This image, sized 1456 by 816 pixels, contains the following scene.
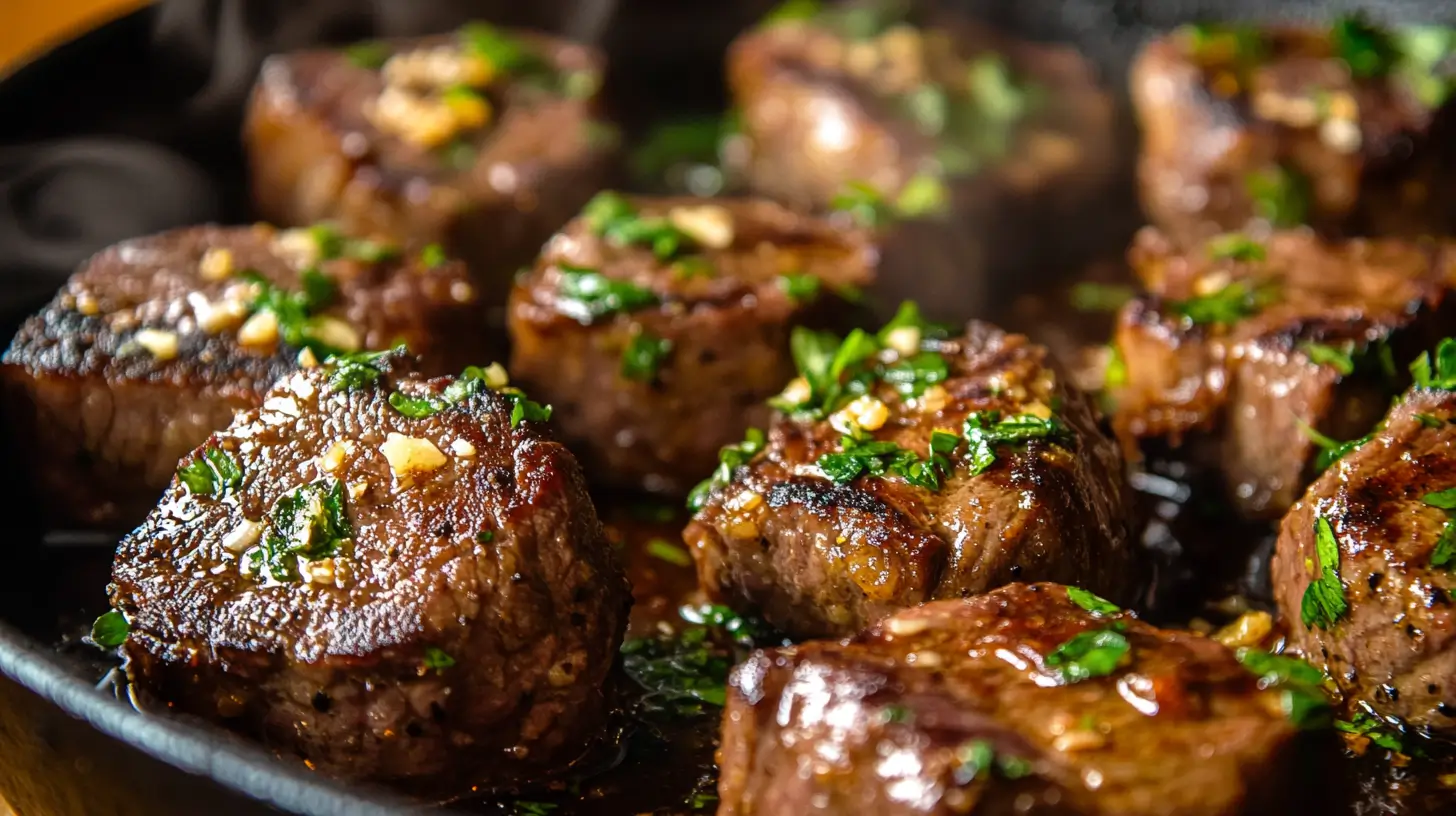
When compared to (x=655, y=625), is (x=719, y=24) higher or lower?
higher

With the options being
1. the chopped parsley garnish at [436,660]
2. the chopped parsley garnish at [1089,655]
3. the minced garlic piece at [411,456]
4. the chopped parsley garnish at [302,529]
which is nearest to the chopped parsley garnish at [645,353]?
the minced garlic piece at [411,456]

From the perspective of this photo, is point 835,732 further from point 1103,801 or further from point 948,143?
point 948,143

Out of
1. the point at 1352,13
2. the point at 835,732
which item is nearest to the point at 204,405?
the point at 835,732

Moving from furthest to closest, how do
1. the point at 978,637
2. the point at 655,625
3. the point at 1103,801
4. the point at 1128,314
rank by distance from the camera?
1. the point at 1128,314
2. the point at 655,625
3. the point at 978,637
4. the point at 1103,801

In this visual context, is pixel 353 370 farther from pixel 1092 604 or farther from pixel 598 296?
pixel 1092 604

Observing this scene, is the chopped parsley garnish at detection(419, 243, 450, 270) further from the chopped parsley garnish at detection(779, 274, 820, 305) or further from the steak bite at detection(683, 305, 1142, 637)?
the steak bite at detection(683, 305, 1142, 637)

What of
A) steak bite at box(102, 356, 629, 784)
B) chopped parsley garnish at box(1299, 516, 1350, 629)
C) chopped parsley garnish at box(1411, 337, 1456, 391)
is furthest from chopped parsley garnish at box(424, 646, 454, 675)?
chopped parsley garnish at box(1411, 337, 1456, 391)

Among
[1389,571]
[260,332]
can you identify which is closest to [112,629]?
[260,332]
